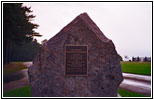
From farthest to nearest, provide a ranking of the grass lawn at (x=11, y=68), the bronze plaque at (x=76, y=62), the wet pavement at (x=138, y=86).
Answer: the grass lawn at (x=11, y=68) → the wet pavement at (x=138, y=86) → the bronze plaque at (x=76, y=62)

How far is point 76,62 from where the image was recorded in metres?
6.08

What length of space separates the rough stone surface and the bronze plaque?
0.50 feet

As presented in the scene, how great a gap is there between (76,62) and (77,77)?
55cm

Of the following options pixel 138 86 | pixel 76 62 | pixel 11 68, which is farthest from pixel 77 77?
pixel 11 68

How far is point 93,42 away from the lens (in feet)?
20.5

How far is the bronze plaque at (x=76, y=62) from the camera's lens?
239 inches

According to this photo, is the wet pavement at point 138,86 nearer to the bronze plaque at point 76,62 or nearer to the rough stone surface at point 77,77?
the rough stone surface at point 77,77

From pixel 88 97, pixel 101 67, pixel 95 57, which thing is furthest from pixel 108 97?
pixel 95 57

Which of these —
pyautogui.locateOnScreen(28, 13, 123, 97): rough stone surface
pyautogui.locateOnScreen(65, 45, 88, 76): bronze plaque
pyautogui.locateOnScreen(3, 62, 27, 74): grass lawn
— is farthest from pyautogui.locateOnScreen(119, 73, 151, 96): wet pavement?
pyautogui.locateOnScreen(3, 62, 27, 74): grass lawn

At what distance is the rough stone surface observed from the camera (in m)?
6.11

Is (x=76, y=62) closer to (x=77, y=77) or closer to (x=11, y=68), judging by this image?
(x=77, y=77)

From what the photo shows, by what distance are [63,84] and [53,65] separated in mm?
773

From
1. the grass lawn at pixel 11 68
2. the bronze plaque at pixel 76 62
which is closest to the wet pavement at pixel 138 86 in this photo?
the bronze plaque at pixel 76 62

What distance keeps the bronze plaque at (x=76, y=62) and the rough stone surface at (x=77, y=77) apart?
0.50 ft
